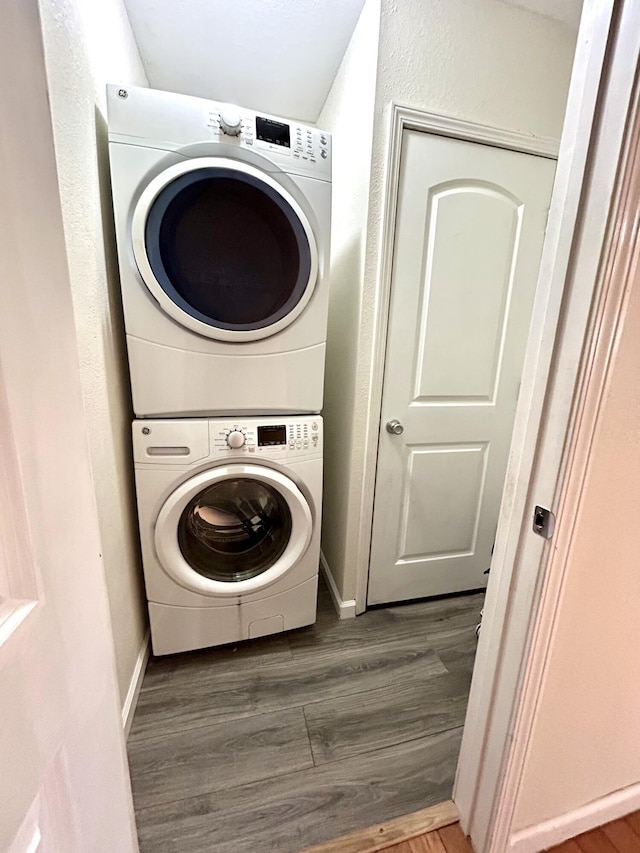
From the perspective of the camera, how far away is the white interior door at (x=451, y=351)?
131 centimetres

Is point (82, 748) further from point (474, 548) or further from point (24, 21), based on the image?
point (474, 548)

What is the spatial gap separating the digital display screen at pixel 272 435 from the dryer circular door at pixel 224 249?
31cm

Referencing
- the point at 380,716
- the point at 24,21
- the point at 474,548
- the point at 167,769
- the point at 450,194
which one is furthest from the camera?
the point at 474,548

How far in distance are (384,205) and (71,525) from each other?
132 centimetres

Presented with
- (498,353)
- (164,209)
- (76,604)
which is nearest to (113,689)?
(76,604)

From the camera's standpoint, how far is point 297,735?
3.64ft

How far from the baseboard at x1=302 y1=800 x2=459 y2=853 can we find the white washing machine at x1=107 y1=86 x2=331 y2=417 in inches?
46.1

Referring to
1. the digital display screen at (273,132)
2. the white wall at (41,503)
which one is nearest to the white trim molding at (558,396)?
the white wall at (41,503)

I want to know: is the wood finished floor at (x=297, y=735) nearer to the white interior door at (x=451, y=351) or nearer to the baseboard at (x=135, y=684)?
the baseboard at (x=135, y=684)

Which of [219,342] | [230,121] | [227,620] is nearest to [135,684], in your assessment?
[227,620]

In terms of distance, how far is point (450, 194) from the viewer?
1306 millimetres

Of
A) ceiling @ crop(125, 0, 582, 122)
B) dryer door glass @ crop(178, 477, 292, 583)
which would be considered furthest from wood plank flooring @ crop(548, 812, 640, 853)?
ceiling @ crop(125, 0, 582, 122)

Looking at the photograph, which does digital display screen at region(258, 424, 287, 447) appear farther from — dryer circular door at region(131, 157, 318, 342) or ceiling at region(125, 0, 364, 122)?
ceiling at region(125, 0, 364, 122)

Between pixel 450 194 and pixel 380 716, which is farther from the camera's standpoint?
pixel 450 194
